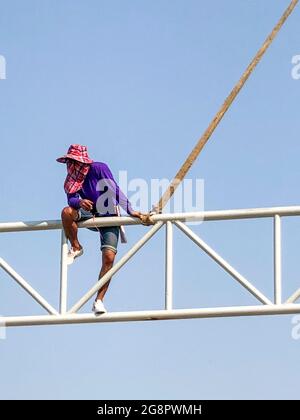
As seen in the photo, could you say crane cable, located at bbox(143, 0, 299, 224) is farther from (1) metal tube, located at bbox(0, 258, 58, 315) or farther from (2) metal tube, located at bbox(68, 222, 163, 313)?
(1) metal tube, located at bbox(0, 258, 58, 315)

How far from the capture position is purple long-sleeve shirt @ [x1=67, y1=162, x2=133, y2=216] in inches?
827

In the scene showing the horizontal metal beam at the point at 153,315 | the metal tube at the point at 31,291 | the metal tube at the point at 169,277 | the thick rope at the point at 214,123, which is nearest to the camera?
the horizontal metal beam at the point at 153,315

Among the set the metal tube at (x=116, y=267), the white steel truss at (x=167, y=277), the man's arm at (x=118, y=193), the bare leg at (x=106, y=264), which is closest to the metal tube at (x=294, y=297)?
the white steel truss at (x=167, y=277)

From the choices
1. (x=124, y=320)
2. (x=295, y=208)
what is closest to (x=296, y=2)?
(x=295, y=208)

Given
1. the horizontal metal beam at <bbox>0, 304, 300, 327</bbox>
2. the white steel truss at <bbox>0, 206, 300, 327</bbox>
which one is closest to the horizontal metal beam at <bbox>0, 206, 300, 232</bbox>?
the white steel truss at <bbox>0, 206, 300, 327</bbox>

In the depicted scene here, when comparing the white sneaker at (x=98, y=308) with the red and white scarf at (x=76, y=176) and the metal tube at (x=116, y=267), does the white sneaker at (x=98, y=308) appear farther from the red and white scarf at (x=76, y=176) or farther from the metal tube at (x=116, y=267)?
the red and white scarf at (x=76, y=176)

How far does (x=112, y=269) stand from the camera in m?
20.9

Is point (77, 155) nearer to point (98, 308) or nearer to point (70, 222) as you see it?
point (70, 222)

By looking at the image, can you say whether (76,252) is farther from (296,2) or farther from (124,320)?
(296,2)

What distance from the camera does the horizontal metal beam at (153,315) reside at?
20172mm

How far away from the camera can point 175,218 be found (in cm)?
2069

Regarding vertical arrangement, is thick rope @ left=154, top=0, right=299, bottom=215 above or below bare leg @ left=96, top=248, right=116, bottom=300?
above

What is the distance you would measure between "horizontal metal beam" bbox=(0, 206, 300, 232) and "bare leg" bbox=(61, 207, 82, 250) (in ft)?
0.34

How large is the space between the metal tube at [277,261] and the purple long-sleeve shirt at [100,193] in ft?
5.85
